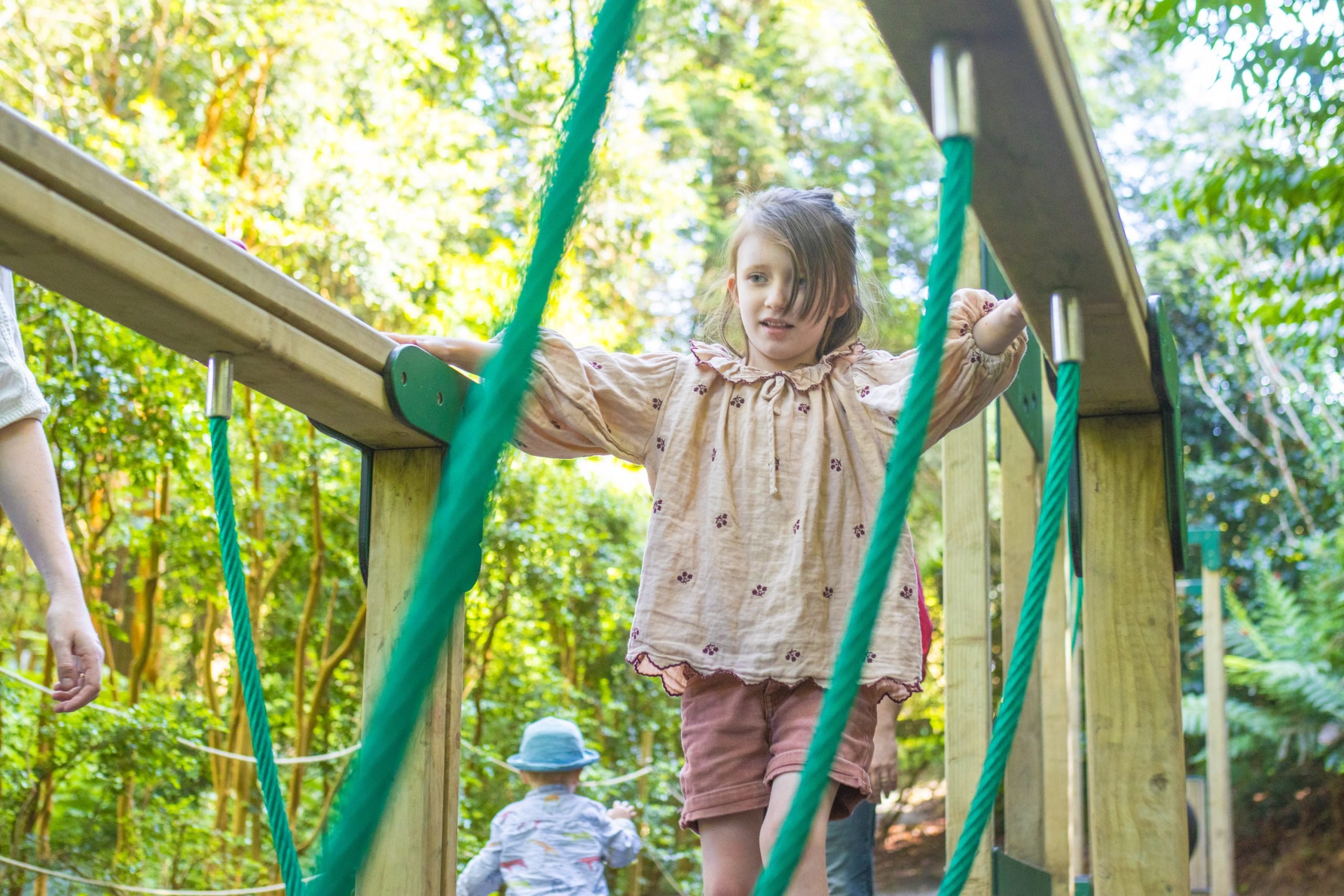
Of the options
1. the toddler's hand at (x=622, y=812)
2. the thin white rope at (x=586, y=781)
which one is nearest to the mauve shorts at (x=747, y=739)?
the toddler's hand at (x=622, y=812)

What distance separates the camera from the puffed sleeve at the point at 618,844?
9.41ft

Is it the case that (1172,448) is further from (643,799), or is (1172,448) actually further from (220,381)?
(643,799)

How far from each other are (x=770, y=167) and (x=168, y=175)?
195 inches

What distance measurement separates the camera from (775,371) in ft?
4.86

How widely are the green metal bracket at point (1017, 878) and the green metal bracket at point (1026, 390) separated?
34.3 inches

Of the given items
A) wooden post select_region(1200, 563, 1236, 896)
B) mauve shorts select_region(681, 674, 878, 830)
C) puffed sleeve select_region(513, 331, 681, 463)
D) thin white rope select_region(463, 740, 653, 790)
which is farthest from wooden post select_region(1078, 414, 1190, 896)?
wooden post select_region(1200, 563, 1236, 896)

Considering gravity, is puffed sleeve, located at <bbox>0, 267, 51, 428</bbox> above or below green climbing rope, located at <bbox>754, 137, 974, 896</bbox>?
above

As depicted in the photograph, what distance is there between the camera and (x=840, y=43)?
29.1 feet

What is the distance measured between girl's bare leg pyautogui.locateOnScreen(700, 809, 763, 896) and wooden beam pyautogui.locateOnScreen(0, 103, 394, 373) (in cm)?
67

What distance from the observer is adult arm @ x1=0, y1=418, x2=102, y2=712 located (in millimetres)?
1004

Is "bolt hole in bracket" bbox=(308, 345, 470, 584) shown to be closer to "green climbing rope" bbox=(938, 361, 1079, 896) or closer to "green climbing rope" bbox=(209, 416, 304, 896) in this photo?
"green climbing rope" bbox=(209, 416, 304, 896)

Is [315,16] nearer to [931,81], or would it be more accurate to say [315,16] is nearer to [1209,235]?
[931,81]

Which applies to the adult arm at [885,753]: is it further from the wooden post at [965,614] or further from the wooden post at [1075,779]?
the wooden post at [1075,779]

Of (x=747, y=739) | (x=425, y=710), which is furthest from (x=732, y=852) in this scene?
(x=425, y=710)
